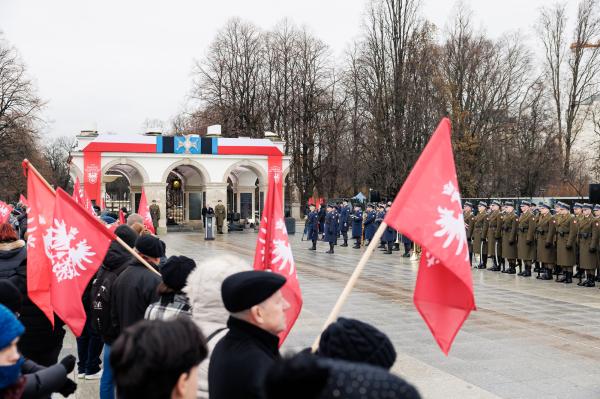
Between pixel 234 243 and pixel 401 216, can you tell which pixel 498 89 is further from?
pixel 401 216

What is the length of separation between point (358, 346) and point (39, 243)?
4798 millimetres

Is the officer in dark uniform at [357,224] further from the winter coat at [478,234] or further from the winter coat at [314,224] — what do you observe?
the winter coat at [478,234]

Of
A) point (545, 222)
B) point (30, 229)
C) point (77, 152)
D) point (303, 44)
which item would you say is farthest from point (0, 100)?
point (30, 229)

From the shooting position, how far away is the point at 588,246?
1469 centimetres

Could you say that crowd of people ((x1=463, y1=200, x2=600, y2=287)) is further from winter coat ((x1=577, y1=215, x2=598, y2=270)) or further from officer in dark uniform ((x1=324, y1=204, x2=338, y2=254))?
officer in dark uniform ((x1=324, y1=204, x2=338, y2=254))

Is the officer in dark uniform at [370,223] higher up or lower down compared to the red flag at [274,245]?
lower down

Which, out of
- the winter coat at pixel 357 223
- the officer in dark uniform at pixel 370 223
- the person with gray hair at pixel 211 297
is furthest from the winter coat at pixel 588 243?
the winter coat at pixel 357 223

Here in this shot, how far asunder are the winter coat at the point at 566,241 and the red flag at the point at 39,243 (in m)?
12.3

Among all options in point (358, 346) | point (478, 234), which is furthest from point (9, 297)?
point (478, 234)

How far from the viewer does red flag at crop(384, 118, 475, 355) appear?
12.9ft

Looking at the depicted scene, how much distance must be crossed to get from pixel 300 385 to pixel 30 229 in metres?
5.52

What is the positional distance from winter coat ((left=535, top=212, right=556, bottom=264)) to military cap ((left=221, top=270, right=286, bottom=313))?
46.7 feet

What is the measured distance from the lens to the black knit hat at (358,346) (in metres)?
2.14

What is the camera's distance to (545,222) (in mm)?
16141
